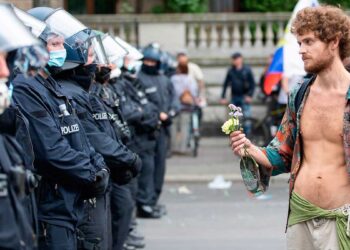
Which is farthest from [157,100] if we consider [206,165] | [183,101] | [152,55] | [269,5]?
[269,5]

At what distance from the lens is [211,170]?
18.5 meters

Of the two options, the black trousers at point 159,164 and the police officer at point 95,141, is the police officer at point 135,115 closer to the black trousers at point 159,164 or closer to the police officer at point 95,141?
the black trousers at point 159,164

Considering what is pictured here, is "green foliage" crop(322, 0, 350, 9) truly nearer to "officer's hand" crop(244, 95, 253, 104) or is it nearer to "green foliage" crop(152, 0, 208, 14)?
"officer's hand" crop(244, 95, 253, 104)

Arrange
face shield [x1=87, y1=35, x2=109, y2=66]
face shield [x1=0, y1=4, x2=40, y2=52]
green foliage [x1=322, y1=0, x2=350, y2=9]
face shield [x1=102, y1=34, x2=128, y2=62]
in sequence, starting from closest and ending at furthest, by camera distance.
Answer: face shield [x1=0, y1=4, x2=40, y2=52], face shield [x1=87, y1=35, x2=109, y2=66], face shield [x1=102, y1=34, x2=128, y2=62], green foliage [x1=322, y1=0, x2=350, y2=9]

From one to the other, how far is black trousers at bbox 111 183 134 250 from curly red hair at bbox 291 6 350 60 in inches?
152

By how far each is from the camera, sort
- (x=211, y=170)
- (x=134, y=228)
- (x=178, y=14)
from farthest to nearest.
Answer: (x=178, y=14), (x=211, y=170), (x=134, y=228)

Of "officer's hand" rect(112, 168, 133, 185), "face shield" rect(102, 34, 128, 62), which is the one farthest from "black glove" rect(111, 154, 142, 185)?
"face shield" rect(102, 34, 128, 62)

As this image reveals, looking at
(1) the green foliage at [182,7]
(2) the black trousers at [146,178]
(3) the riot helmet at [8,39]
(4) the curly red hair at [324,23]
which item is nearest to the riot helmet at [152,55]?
(2) the black trousers at [146,178]

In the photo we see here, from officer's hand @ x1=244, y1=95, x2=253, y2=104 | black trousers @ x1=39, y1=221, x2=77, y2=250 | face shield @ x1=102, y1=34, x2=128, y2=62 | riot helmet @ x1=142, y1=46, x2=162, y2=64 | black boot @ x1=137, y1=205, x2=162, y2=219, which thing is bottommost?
officer's hand @ x1=244, y1=95, x2=253, y2=104

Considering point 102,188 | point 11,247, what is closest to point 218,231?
point 102,188

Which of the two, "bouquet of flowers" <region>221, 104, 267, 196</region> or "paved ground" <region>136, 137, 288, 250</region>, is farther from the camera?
"paved ground" <region>136, 137, 288, 250</region>

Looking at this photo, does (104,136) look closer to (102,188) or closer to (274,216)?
(102,188)

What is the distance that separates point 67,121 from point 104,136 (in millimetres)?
1298

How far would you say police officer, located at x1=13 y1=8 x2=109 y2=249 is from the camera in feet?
21.7
